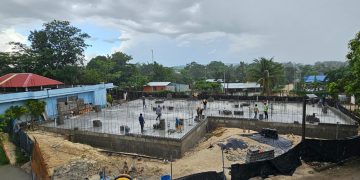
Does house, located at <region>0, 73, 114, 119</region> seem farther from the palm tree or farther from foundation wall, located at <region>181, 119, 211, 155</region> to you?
the palm tree

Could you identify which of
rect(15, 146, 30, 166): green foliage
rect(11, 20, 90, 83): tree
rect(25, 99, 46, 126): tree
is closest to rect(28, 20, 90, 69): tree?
rect(11, 20, 90, 83): tree

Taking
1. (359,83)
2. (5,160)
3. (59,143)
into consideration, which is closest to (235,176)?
(359,83)

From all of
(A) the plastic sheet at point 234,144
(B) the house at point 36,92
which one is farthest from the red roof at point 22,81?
(A) the plastic sheet at point 234,144

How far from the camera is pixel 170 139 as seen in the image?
18297 millimetres

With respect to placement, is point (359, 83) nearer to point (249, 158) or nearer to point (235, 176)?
point (249, 158)

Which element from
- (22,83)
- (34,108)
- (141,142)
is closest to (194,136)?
(141,142)

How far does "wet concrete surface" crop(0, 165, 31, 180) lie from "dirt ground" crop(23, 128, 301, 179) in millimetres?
1263

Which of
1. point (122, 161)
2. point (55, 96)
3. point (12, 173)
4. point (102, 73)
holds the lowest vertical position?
point (12, 173)

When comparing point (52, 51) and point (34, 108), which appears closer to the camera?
point (34, 108)

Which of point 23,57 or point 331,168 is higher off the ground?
point 23,57

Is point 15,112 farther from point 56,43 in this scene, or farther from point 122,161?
point 56,43

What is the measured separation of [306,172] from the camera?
13.9m

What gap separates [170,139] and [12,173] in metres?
9.06

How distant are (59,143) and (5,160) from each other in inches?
123
